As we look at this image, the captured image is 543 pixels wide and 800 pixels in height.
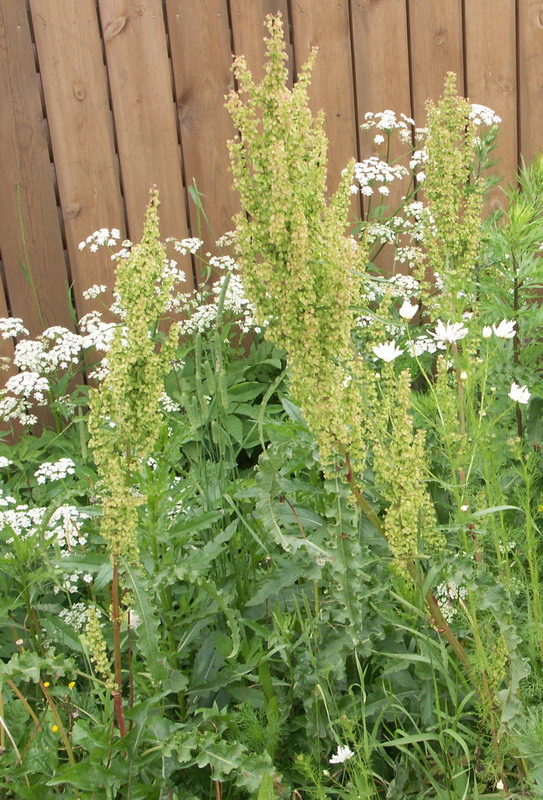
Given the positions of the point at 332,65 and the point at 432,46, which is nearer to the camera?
the point at 332,65

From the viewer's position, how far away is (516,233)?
222cm

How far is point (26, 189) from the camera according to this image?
406cm

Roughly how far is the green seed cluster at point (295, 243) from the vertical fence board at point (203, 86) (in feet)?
8.70

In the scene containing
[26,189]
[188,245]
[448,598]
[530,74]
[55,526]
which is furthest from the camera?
[530,74]

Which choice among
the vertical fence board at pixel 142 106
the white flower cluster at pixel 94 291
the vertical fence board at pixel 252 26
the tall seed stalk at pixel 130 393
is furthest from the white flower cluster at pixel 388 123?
the tall seed stalk at pixel 130 393

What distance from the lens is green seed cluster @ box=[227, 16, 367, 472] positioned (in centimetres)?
145

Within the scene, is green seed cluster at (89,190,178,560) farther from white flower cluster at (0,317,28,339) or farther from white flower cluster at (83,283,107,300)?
white flower cluster at (83,283,107,300)

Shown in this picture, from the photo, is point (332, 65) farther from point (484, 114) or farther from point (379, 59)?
point (484, 114)

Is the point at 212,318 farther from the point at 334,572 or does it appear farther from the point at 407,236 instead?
the point at 334,572

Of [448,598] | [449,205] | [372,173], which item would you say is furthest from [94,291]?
[448,598]

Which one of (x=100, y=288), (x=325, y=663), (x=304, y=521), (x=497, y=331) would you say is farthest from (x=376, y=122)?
(x=325, y=663)

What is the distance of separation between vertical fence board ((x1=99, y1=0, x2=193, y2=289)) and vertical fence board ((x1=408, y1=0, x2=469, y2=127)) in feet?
4.18

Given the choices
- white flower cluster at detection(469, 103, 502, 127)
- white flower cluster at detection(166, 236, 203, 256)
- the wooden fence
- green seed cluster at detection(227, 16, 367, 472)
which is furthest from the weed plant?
the wooden fence

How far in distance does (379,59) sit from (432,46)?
30 centimetres
